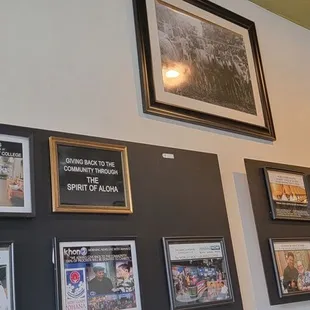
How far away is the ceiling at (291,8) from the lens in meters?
2.21

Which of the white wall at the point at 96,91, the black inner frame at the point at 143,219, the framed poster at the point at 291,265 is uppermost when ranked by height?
the white wall at the point at 96,91

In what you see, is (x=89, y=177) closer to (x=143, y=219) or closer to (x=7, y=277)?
(x=143, y=219)

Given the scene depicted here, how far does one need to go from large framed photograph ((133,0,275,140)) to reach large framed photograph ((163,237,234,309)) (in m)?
0.47

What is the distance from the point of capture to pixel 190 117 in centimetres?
164

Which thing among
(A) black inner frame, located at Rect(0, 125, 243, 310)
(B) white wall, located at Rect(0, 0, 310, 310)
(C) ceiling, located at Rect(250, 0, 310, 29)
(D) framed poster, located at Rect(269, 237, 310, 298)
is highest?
(C) ceiling, located at Rect(250, 0, 310, 29)

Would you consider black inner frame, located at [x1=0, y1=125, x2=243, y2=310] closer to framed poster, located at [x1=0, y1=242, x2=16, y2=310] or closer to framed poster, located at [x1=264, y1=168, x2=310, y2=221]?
framed poster, located at [x1=0, y1=242, x2=16, y2=310]

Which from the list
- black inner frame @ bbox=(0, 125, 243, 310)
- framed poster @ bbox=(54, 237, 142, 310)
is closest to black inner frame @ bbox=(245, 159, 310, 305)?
black inner frame @ bbox=(0, 125, 243, 310)

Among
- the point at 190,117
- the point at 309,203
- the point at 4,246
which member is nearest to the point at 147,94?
the point at 190,117

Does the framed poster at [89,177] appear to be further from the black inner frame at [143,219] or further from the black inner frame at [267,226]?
the black inner frame at [267,226]

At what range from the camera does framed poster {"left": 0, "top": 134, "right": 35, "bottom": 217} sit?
3.62ft

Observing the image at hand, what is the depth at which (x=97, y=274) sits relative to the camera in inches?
46.2

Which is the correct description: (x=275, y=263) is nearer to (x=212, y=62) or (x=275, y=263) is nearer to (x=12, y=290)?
(x=212, y=62)

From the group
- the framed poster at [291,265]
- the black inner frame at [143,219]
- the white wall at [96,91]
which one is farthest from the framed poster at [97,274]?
the framed poster at [291,265]

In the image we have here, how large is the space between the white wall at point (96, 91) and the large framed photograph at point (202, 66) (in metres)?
0.04
